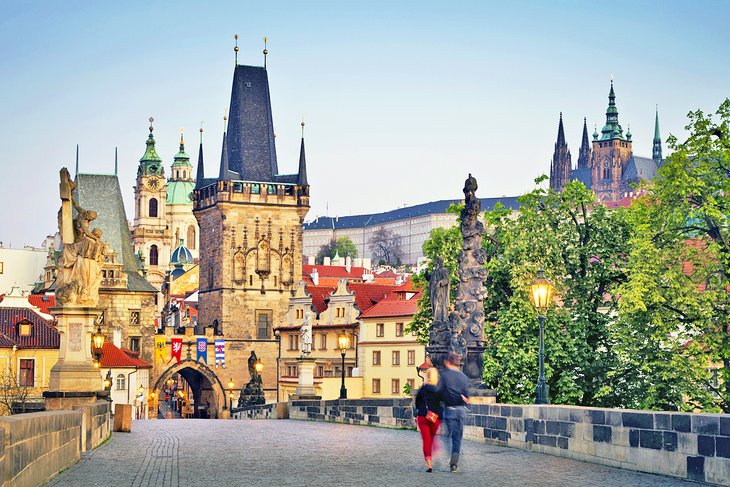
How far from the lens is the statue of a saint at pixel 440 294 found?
3209 centimetres

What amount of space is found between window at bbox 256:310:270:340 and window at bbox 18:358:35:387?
3018 centimetres

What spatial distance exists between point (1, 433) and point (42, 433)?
11.8 ft

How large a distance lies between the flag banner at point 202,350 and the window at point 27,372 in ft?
84.4

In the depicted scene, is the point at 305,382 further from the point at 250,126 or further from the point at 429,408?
the point at 250,126

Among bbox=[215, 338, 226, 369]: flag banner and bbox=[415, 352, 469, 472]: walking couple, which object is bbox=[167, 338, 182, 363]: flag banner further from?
bbox=[415, 352, 469, 472]: walking couple

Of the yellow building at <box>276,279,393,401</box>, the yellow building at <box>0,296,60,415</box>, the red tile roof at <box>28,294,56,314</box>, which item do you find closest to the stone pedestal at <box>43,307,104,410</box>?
the yellow building at <box>0,296,60,415</box>

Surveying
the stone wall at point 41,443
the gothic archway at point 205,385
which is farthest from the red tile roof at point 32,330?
the stone wall at point 41,443

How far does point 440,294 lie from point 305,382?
19297 millimetres

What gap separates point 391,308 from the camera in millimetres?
93188

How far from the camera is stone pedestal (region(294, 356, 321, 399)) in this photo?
49375mm

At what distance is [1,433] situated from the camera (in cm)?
1188

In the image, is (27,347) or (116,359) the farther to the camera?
(116,359)

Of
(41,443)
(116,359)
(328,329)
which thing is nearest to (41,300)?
(116,359)

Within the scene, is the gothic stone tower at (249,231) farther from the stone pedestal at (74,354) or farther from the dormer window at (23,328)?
the stone pedestal at (74,354)
